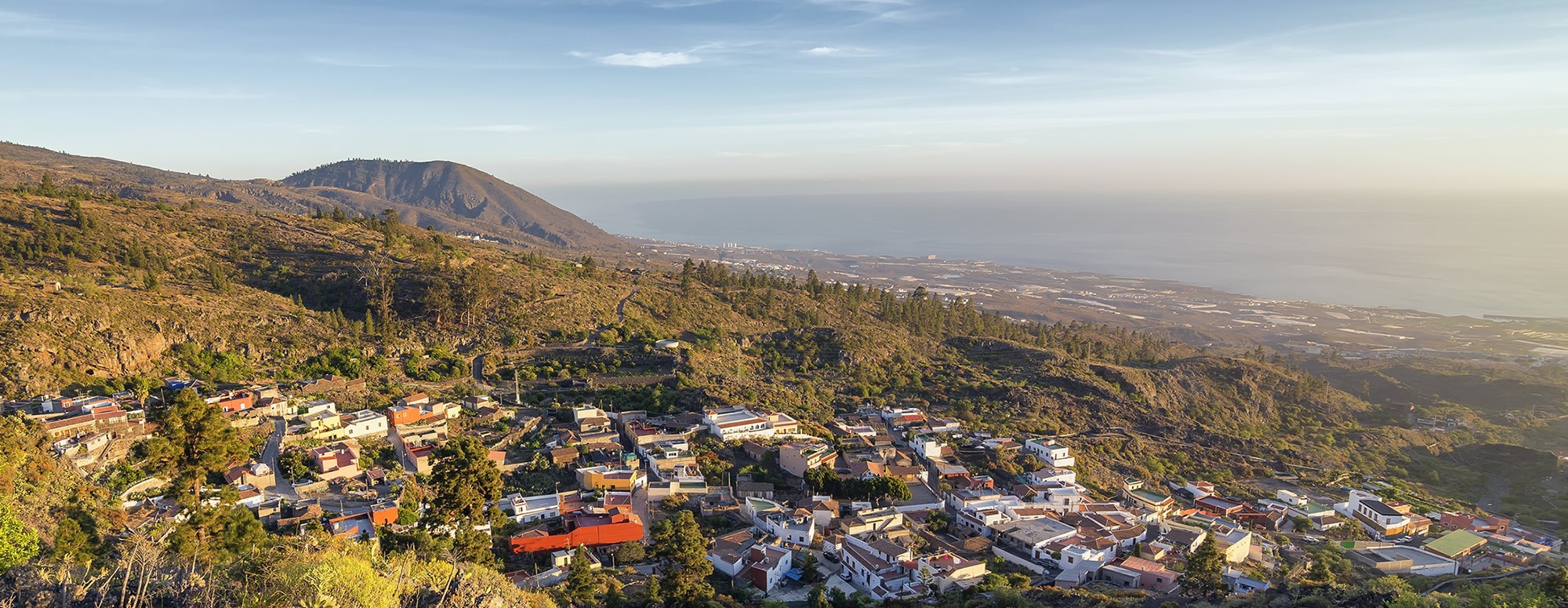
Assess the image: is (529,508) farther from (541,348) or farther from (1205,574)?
(541,348)

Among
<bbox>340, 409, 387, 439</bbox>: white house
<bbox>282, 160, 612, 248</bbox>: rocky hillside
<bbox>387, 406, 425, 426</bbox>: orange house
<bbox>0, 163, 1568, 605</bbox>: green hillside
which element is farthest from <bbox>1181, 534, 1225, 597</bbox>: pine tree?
<bbox>282, 160, 612, 248</bbox>: rocky hillside

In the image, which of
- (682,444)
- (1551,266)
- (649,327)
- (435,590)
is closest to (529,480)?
(682,444)

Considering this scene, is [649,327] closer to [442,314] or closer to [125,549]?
[442,314]

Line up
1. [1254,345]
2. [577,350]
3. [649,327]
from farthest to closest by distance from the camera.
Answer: [1254,345], [649,327], [577,350]

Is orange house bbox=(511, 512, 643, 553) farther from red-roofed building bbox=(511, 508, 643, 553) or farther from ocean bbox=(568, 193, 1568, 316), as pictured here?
ocean bbox=(568, 193, 1568, 316)

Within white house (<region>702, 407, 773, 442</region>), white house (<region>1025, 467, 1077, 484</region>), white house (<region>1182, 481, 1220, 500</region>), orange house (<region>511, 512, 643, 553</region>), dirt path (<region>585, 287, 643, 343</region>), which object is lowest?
white house (<region>1182, 481, 1220, 500</region>)

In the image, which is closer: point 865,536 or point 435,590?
point 435,590
